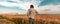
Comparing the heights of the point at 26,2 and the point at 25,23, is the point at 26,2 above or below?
above

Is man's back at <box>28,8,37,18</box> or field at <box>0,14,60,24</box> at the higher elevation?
man's back at <box>28,8,37,18</box>

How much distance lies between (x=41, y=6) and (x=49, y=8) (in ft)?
0.59

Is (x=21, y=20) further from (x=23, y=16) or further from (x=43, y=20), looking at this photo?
(x=43, y=20)

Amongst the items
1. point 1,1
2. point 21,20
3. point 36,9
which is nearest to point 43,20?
point 36,9

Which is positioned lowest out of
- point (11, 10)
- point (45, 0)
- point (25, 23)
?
point (25, 23)

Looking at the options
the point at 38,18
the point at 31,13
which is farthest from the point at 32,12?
the point at 38,18

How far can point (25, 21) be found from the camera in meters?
3.20

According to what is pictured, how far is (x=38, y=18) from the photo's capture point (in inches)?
125

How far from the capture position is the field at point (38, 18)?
123 inches

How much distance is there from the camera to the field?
10.2 feet

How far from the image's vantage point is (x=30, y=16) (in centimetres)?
318

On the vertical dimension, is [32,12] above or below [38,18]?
above

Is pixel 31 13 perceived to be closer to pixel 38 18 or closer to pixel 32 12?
pixel 32 12

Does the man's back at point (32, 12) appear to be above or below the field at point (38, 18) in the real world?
above
